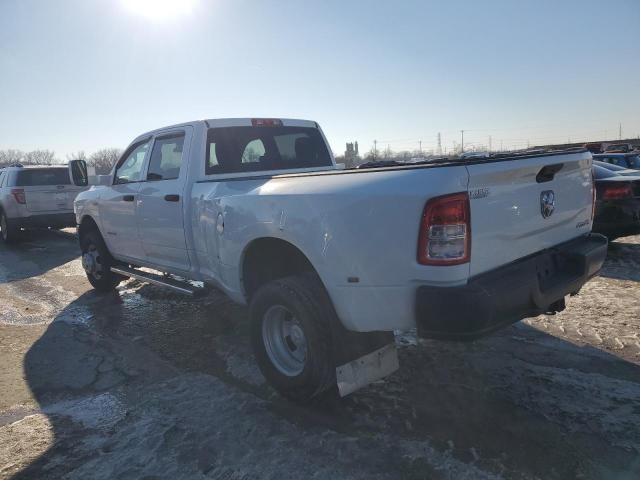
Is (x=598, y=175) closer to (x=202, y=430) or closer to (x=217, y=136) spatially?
(x=217, y=136)

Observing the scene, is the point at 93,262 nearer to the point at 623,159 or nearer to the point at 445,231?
the point at 445,231

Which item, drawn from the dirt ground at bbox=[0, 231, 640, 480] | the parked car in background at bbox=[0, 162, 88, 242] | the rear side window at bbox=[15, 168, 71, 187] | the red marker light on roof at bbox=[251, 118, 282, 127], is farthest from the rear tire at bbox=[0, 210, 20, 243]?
the red marker light on roof at bbox=[251, 118, 282, 127]

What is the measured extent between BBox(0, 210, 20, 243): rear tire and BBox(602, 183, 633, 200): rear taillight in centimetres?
1197

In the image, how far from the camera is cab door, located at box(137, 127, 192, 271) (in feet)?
14.9

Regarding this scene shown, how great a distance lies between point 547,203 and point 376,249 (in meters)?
1.24

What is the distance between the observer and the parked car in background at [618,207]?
23.3ft

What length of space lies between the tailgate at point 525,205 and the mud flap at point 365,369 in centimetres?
94

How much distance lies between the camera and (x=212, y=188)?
160 inches

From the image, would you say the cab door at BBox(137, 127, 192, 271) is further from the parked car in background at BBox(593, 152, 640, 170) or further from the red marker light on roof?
the parked car in background at BBox(593, 152, 640, 170)

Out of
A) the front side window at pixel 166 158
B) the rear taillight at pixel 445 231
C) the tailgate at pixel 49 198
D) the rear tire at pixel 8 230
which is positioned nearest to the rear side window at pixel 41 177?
the tailgate at pixel 49 198

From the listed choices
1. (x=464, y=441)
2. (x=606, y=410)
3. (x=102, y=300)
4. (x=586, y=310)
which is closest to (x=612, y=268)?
(x=586, y=310)

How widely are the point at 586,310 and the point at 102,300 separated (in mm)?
5753

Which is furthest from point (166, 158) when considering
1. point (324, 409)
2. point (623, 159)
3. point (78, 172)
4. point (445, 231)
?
point (623, 159)

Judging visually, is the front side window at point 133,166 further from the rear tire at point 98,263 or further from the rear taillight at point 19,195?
the rear taillight at point 19,195
